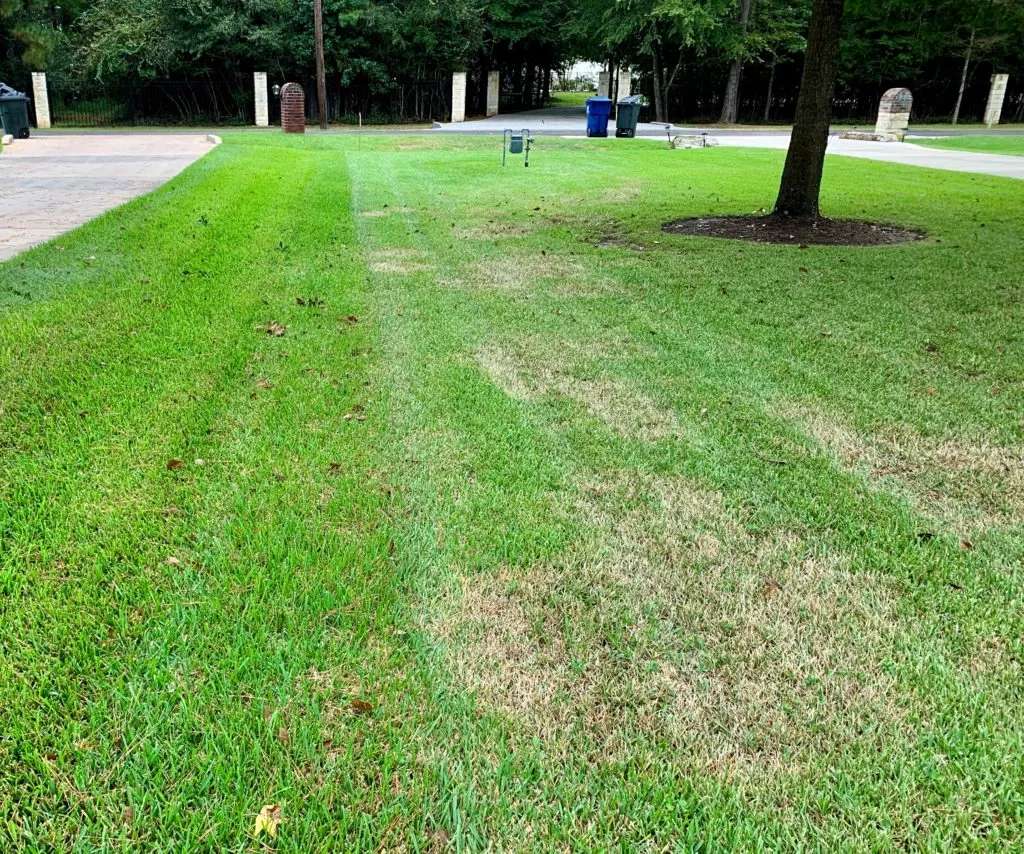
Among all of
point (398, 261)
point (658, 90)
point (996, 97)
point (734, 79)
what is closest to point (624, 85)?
point (658, 90)

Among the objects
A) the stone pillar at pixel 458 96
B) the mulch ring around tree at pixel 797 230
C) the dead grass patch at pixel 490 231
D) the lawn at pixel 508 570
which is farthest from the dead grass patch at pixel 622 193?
the stone pillar at pixel 458 96

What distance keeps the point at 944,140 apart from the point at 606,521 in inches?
1134

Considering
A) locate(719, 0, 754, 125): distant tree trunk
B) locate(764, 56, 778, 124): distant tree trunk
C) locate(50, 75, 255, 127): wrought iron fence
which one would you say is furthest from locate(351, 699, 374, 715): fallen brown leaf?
locate(764, 56, 778, 124): distant tree trunk

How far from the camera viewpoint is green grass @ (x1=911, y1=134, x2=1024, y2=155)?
22.1 meters

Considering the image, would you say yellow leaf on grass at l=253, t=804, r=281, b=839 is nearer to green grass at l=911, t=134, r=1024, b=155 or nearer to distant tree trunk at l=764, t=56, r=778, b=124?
green grass at l=911, t=134, r=1024, b=155

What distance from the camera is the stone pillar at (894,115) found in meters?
25.0

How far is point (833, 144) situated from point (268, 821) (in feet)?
84.3

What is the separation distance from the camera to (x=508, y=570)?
250 cm

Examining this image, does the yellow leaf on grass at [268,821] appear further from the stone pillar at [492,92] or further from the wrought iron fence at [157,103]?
the stone pillar at [492,92]

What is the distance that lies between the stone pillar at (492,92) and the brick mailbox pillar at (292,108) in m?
13.7

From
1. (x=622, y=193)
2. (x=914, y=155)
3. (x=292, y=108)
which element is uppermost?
(x=292, y=108)

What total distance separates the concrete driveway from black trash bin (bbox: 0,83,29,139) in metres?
0.28

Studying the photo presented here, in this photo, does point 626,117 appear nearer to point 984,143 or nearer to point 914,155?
point 914,155

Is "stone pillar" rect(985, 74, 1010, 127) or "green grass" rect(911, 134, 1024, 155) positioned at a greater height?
"stone pillar" rect(985, 74, 1010, 127)
